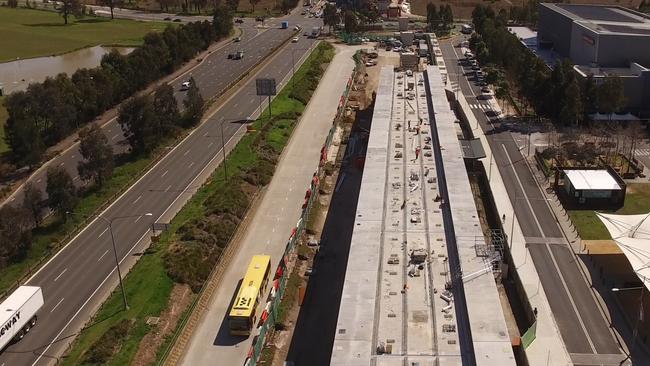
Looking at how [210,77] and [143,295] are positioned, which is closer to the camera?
[143,295]

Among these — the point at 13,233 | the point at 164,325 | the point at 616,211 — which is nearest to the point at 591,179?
the point at 616,211

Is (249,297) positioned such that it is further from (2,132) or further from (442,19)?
(442,19)

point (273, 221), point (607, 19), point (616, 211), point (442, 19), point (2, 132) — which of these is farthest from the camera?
point (442, 19)

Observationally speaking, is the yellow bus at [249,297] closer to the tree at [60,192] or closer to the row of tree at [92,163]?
the tree at [60,192]

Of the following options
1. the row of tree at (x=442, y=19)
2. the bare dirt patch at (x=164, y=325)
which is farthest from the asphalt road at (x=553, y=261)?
the row of tree at (x=442, y=19)

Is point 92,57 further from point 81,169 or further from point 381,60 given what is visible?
point 81,169
